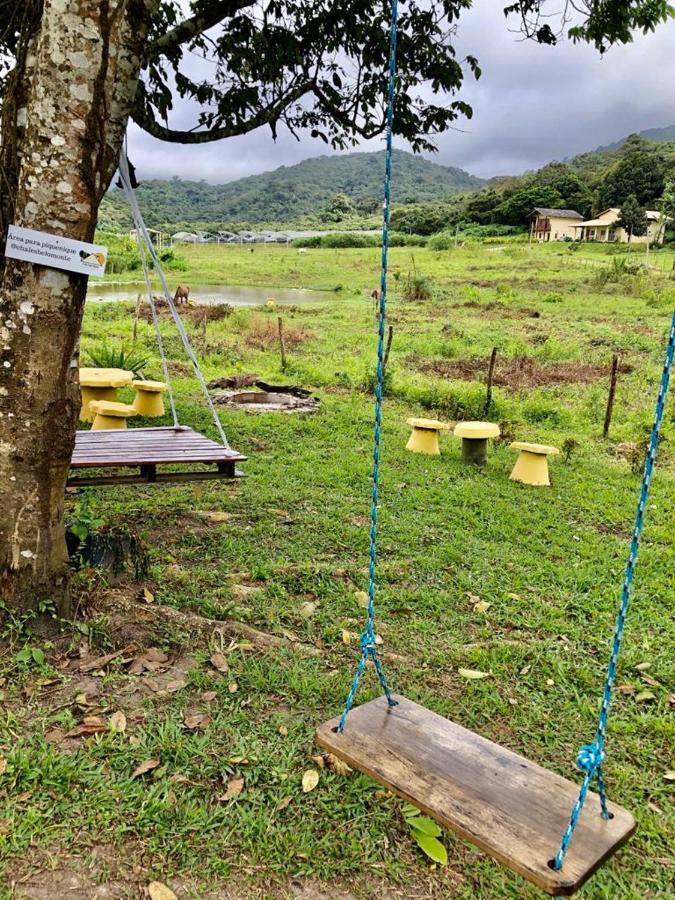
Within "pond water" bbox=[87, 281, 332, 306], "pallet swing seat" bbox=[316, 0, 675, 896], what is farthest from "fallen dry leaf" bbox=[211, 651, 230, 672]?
"pond water" bbox=[87, 281, 332, 306]

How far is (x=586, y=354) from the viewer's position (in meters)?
14.4

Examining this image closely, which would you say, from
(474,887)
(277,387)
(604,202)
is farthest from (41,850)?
A: (604,202)

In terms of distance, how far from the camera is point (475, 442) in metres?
7.48

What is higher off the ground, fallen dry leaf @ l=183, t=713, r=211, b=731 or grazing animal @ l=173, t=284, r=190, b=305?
grazing animal @ l=173, t=284, r=190, b=305

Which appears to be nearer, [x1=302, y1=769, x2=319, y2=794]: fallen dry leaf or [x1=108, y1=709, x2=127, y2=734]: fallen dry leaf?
[x1=302, y1=769, x2=319, y2=794]: fallen dry leaf

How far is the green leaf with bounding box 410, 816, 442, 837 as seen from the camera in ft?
7.82

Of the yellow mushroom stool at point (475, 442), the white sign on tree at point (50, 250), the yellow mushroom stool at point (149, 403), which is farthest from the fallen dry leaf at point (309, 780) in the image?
the yellow mushroom stool at point (149, 403)

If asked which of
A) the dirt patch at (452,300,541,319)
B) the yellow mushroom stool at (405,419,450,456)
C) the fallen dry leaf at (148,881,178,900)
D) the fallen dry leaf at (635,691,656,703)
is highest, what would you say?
the dirt patch at (452,300,541,319)

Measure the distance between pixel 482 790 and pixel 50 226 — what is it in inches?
102

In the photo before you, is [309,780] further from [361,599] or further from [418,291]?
[418,291]

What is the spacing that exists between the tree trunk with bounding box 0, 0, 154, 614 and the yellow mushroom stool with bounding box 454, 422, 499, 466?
495 centimetres

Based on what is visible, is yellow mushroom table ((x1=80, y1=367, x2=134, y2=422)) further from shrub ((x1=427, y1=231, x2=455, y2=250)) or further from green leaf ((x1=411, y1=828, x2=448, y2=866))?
shrub ((x1=427, y1=231, x2=455, y2=250))

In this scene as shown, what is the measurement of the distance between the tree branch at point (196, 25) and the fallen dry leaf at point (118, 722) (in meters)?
4.15

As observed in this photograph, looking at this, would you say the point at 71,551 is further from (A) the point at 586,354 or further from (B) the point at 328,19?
(A) the point at 586,354
